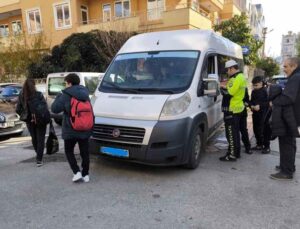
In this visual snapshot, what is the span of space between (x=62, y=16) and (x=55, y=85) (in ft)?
51.3

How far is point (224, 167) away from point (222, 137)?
2.40 m

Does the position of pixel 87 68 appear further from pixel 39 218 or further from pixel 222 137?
pixel 39 218

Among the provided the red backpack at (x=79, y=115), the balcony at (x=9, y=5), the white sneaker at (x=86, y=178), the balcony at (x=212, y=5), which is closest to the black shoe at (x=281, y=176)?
the white sneaker at (x=86, y=178)

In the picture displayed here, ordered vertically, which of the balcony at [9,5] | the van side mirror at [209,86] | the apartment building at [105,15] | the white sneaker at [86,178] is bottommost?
the white sneaker at [86,178]

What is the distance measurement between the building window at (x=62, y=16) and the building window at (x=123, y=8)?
12.6ft

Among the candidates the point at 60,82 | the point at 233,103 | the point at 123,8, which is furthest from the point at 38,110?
the point at 123,8

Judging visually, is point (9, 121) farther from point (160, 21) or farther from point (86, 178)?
point (160, 21)

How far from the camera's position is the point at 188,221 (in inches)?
135

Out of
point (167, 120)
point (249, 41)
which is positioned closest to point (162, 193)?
point (167, 120)

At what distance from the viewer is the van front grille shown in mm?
4508

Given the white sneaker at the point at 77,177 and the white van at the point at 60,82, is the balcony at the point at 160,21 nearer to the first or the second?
the white van at the point at 60,82

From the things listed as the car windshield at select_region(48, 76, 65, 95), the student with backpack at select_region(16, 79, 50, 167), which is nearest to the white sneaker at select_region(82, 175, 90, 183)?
the student with backpack at select_region(16, 79, 50, 167)

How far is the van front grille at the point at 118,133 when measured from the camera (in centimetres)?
451

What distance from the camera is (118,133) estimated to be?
4609mm
